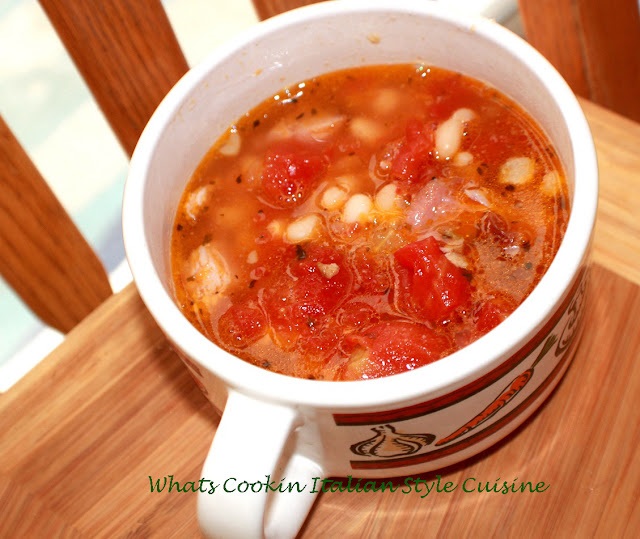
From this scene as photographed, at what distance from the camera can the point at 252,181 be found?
94 cm

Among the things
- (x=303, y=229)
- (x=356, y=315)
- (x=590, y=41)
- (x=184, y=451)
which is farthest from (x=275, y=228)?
(x=590, y=41)

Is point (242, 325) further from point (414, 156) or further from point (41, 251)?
point (41, 251)

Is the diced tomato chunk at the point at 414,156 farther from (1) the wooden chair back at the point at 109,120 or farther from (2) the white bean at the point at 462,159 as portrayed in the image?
(1) the wooden chair back at the point at 109,120

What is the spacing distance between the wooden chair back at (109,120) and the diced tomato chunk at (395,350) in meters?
0.48

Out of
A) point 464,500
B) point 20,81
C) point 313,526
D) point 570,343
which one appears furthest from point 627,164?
point 20,81

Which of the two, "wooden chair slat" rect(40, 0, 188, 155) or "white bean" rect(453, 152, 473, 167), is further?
"wooden chair slat" rect(40, 0, 188, 155)

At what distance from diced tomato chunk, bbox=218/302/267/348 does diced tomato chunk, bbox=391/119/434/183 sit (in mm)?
206

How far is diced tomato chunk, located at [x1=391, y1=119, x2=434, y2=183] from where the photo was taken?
0.90m

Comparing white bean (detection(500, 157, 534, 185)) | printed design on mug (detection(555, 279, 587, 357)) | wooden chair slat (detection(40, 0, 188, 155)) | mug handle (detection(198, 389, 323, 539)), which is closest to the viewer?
mug handle (detection(198, 389, 323, 539))

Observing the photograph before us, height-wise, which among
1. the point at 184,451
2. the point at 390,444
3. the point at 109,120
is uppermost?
the point at 109,120

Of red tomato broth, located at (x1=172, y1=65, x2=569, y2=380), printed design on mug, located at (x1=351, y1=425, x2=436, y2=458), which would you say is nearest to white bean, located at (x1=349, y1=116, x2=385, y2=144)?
red tomato broth, located at (x1=172, y1=65, x2=569, y2=380)

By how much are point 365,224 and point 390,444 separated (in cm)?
23

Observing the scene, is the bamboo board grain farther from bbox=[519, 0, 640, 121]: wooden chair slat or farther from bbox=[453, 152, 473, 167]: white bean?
bbox=[519, 0, 640, 121]: wooden chair slat

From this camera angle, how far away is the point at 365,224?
2.86 ft
